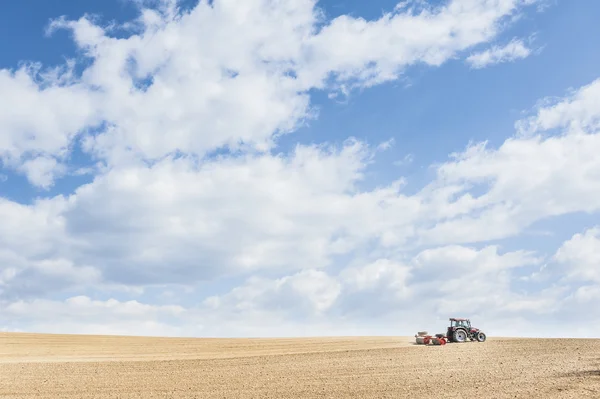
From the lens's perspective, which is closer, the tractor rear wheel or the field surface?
the field surface

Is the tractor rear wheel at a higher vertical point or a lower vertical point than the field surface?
higher

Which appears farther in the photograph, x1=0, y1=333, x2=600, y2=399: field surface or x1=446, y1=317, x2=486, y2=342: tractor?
x1=446, y1=317, x2=486, y2=342: tractor

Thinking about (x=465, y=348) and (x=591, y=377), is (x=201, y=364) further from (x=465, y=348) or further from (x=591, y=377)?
(x=591, y=377)

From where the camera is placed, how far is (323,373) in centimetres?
3316

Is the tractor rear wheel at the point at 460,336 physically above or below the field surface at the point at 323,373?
above

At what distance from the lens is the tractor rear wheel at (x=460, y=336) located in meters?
49.8

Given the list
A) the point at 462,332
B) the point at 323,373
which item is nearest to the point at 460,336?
the point at 462,332

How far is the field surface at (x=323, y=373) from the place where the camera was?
26969mm

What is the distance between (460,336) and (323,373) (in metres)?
20.9

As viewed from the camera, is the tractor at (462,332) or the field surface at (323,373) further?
the tractor at (462,332)

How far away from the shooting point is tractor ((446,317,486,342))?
50000mm

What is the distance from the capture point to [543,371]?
3156 cm

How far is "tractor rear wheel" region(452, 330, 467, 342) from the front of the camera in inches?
1960

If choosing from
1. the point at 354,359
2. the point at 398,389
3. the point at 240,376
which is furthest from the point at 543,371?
the point at 240,376
